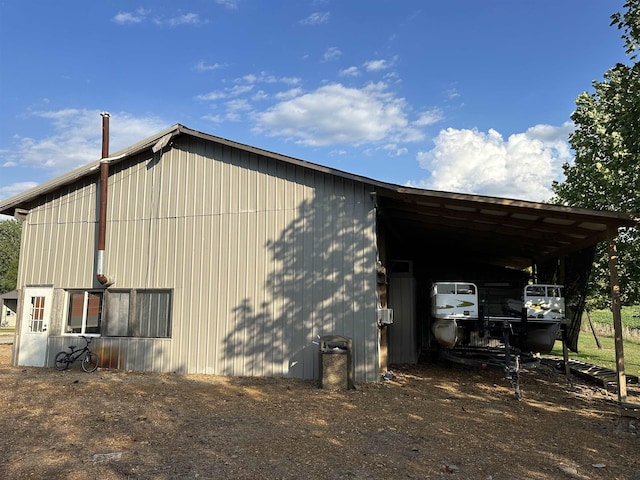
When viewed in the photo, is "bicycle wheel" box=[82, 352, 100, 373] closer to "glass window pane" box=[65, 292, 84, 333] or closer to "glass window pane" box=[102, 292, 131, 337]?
"glass window pane" box=[102, 292, 131, 337]

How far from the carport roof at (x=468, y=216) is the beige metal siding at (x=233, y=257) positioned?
450 millimetres

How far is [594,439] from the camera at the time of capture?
6113 millimetres

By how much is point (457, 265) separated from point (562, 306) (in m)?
7.09

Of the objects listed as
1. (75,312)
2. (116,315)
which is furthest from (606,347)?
(75,312)

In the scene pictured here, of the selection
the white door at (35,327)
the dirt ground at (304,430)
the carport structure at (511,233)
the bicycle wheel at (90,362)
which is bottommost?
the dirt ground at (304,430)

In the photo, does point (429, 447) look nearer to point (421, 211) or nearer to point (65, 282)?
point (421, 211)

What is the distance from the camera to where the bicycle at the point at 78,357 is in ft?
36.1

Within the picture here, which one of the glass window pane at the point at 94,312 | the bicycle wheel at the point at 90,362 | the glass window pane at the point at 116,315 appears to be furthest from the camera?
the glass window pane at the point at 94,312

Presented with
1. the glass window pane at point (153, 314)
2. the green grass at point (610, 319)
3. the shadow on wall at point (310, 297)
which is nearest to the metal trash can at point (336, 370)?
the shadow on wall at point (310, 297)

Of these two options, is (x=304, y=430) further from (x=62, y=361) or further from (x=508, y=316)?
(x=62, y=361)

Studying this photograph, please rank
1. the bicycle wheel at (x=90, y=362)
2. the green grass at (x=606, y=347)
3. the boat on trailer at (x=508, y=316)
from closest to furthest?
the boat on trailer at (x=508, y=316), the bicycle wheel at (x=90, y=362), the green grass at (x=606, y=347)

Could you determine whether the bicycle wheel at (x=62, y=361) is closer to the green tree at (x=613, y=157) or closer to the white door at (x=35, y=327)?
the white door at (x=35, y=327)

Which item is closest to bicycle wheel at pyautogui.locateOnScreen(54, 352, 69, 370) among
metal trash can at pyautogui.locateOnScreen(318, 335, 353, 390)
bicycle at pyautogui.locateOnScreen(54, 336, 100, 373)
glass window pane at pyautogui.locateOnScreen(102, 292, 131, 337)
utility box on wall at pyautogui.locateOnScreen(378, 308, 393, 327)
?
bicycle at pyautogui.locateOnScreen(54, 336, 100, 373)

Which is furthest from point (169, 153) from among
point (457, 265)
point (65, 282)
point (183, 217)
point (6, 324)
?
point (6, 324)
